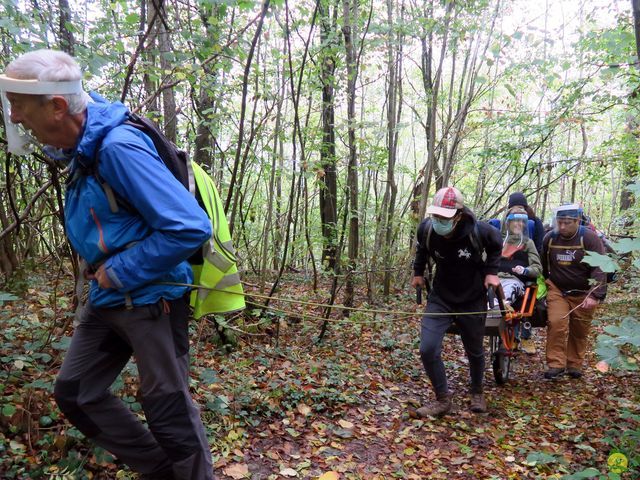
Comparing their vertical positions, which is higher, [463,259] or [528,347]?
[463,259]

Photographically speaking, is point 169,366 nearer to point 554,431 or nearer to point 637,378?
point 554,431

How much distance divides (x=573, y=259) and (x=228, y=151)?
5001 millimetres

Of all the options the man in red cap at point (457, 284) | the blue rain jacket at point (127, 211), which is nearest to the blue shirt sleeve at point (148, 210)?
the blue rain jacket at point (127, 211)

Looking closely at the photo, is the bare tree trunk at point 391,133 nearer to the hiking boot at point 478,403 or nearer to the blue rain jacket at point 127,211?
the hiking boot at point 478,403

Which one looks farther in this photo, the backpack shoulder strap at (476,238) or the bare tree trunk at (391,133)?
the bare tree trunk at (391,133)

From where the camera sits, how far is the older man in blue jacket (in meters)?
2.05

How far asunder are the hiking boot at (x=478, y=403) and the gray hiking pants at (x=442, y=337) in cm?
5

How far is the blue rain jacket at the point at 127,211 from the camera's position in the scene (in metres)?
2.04

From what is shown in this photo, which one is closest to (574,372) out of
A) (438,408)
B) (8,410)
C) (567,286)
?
(567,286)

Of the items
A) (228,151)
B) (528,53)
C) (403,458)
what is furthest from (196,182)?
(528,53)

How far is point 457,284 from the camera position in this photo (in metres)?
4.75

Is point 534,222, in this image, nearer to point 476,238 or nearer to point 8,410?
point 476,238

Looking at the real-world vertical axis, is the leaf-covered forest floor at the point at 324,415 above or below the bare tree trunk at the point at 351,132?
below

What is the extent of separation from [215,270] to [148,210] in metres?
0.59
